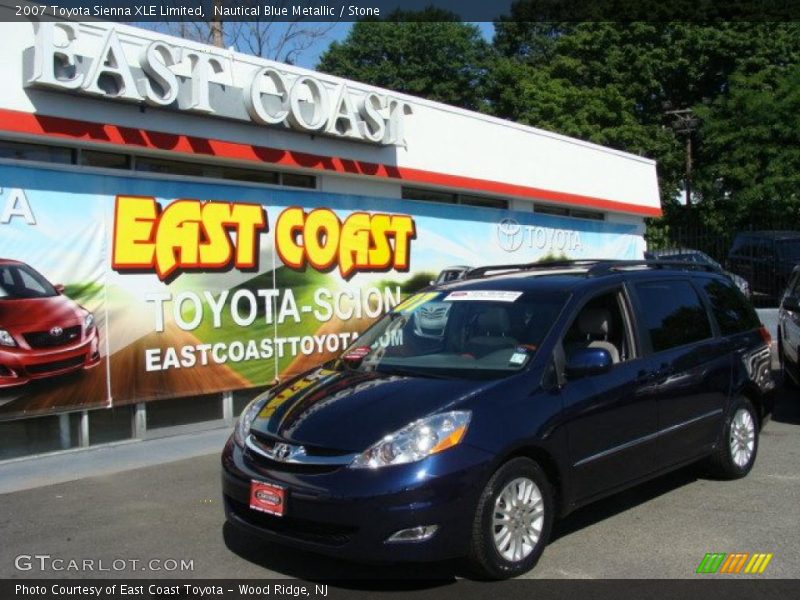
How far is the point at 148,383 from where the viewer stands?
8.90 metres

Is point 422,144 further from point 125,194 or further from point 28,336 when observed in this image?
point 28,336

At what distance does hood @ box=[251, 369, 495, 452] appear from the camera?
4.52 m

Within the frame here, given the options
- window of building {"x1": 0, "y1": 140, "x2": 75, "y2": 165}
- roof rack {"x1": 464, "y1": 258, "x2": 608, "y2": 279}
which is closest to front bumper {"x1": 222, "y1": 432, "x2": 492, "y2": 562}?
roof rack {"x1": 464, "y1": 258, "x2": 608, "y2": 279}

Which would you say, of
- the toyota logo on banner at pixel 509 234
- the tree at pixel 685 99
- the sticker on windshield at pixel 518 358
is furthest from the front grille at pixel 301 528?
the tree at pixel 685 99

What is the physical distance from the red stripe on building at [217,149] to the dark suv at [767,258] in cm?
845

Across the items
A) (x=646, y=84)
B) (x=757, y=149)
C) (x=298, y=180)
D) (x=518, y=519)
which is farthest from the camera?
(x=646, y=84)

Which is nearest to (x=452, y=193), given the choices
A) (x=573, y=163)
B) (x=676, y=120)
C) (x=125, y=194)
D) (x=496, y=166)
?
(x=496, y=166)

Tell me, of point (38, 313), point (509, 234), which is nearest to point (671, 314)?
point (38, 313)

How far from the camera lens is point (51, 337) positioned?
317 inches

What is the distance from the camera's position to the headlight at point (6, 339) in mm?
7679

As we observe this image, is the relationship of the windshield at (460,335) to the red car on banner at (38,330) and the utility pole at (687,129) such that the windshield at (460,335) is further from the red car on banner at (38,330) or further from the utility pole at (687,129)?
the utility pole at (687,129)

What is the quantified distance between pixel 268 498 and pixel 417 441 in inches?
34.8

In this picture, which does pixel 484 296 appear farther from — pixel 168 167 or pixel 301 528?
pixel 168 167

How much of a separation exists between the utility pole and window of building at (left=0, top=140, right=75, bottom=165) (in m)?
26.6
